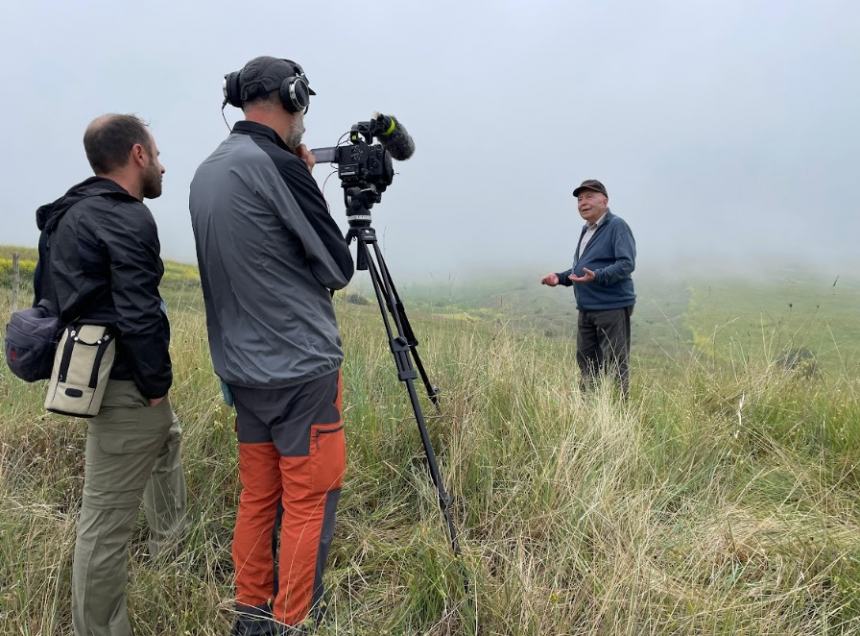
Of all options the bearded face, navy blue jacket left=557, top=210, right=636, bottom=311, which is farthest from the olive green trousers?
navy blue jacket left=557, top=210, right=636, bottom=311

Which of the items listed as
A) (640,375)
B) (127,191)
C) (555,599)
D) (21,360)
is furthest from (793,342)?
(21,360)

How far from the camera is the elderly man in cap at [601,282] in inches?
194

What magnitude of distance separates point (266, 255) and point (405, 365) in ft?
2.95

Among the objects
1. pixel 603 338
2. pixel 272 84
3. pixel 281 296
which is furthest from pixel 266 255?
pixel 603 338

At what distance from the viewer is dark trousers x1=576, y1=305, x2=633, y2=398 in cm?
490

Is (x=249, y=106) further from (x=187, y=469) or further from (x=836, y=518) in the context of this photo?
(x=836, y=518)

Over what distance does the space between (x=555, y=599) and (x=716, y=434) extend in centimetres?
199

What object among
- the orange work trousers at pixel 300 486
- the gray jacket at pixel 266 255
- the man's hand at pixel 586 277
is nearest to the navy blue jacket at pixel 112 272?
the gray jacket at pixel 266 255

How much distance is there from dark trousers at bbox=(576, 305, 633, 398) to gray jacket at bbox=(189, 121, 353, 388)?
3306 millimetres

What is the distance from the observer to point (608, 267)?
4.84 metres

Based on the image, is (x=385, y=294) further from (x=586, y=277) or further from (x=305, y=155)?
(x=586, y=277)

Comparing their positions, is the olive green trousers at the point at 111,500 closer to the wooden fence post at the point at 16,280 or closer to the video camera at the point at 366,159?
the video camera at the point at 366,159

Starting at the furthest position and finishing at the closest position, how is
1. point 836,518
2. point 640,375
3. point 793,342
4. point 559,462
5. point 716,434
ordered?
1. point 640,375
2. point 793,342
3. point 716,434
4. point 559,462
5. point 836,518

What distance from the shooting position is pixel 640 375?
468 cm
